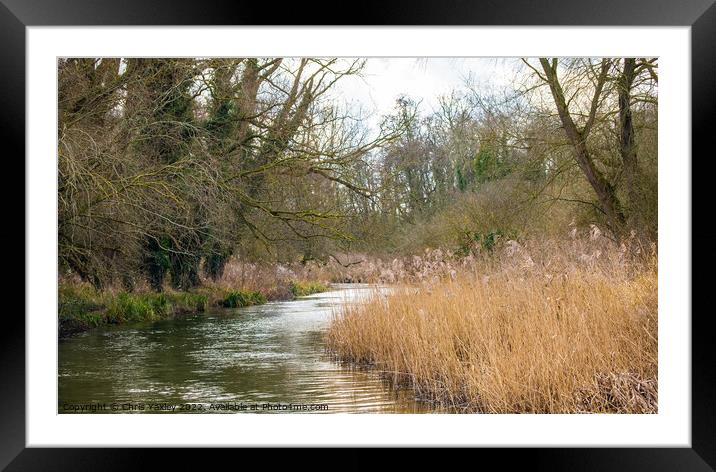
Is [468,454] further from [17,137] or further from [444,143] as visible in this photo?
[444,143]

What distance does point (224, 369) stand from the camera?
661cm

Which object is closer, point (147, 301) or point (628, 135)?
point (628, 135)

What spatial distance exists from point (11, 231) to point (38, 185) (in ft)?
1.10

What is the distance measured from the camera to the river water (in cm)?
548

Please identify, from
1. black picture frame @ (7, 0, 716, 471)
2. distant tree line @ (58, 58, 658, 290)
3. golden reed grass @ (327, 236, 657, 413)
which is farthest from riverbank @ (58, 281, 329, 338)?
black picture frame @ (7, 0, 716, 471)

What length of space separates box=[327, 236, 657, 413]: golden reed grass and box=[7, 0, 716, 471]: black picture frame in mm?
1152

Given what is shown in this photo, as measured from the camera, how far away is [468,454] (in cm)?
367

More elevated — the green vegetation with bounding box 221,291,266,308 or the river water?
the green vegetation with bounding box 221,291,266,308

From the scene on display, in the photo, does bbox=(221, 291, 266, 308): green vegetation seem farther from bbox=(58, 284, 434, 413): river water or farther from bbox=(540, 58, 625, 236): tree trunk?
bbox=(540, 58, 625, 236): tree trunk
